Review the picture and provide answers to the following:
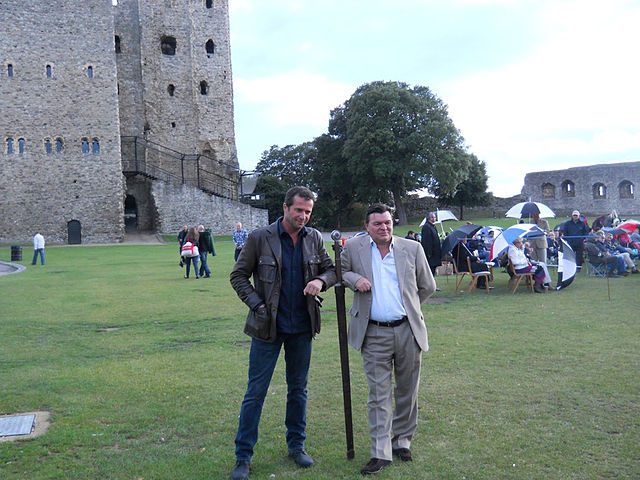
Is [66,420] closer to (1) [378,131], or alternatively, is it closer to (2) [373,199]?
(1) [378,131]

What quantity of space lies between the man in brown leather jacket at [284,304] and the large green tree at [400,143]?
3819 centimetres

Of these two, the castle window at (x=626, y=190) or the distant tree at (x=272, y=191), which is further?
the distant tree at (x=272, y=191)

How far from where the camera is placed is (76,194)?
3694cm

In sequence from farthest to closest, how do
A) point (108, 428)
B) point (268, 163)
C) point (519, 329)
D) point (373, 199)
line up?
point (268, 163) → point (373, 199) → point (519, 329) → point (108, 428)

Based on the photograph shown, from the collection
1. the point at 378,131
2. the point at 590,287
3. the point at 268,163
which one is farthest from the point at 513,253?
the point at 268,163

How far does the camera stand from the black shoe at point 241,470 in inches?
148

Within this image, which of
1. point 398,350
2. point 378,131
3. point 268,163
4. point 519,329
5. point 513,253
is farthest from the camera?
point 268,163

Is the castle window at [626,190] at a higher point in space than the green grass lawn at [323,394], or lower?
higher

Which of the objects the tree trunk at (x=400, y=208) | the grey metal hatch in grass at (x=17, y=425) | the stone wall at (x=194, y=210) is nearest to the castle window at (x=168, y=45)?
the stone wall at (x=194, y=210)

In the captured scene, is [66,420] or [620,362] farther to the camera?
[620,362]

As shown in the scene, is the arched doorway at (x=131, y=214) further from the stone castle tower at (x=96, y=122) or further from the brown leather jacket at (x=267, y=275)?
the brown leather jacket at (x=267, y=275)

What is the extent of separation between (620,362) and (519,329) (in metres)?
1.99

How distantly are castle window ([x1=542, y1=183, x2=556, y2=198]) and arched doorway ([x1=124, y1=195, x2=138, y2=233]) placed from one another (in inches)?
1437

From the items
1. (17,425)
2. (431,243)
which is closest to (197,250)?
(431,243)
